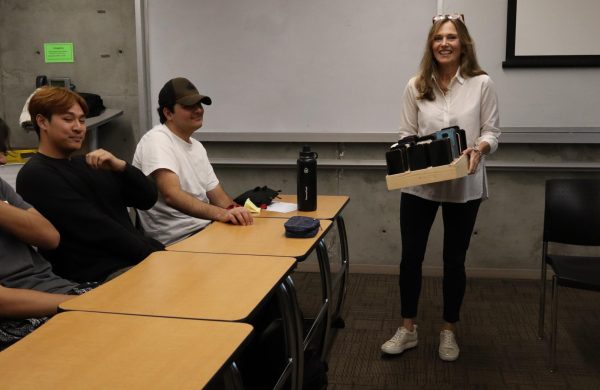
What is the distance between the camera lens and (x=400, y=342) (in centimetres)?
272

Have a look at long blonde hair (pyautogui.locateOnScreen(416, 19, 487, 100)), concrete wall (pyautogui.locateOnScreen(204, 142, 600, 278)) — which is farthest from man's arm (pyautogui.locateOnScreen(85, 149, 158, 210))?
concrete wall (pyautogui.locateOnScreen(204, 142, 600, 278))

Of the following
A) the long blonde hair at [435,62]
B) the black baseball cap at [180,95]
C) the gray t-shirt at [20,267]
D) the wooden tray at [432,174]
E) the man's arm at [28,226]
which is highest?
the long blonde hair at [435,62]

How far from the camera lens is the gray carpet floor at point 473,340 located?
2490mm

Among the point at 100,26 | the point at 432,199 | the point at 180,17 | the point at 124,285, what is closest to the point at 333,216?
the point at 432,199

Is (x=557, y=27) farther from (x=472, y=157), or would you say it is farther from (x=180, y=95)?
(x=180, y=95)

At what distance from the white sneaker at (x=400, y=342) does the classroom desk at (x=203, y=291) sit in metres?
0.86

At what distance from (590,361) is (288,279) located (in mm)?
1622

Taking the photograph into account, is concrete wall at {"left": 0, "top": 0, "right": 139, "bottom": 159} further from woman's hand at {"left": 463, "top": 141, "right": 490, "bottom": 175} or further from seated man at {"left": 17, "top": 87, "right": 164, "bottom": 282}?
woman's hand at {"left": 463, "top": 141, "right": 490, "bottom": 175}

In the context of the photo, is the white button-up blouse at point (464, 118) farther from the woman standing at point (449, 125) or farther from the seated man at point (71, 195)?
the seated man at point (71, 195)

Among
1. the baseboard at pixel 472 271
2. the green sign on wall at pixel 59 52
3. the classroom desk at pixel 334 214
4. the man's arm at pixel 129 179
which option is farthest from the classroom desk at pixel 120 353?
the green sign on wall at pixel 59 52

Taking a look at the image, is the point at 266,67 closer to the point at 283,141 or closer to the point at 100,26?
the point at 283,141

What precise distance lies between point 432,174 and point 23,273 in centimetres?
150

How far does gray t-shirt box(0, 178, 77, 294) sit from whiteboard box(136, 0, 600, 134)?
81.9 inches

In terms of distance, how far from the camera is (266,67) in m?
3.77
